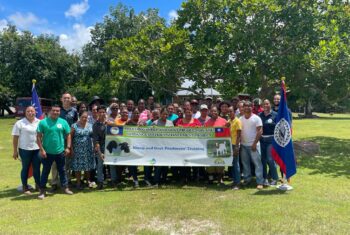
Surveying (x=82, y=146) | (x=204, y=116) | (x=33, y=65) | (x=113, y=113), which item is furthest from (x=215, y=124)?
(x=33, y=65)

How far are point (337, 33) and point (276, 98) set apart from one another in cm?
510

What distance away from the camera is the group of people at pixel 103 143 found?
8.09 metres

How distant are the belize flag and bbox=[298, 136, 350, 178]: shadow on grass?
2552 mm

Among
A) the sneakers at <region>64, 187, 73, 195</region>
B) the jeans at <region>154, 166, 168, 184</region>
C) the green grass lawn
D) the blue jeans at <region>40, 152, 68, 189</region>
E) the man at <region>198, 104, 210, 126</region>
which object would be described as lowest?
the green grass lawn

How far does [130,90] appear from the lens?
3978cm

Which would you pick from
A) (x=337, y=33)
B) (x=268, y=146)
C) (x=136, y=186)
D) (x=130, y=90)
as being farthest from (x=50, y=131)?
(x=130, y=90)

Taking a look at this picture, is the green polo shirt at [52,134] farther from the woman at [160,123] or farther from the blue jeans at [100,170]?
the woman at [160,123]

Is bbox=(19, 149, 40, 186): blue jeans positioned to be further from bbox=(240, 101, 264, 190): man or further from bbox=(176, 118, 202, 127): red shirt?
bbox=(240, 101, 264, 190): man

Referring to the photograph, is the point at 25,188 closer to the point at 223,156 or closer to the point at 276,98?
the point at 223,156

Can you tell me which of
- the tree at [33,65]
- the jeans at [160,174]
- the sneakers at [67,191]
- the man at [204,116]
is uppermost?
the tree at [33,65]

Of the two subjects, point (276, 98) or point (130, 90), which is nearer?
point (276, 98)

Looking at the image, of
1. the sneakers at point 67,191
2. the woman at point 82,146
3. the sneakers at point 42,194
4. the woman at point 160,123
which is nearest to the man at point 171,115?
the woman at point 160,123

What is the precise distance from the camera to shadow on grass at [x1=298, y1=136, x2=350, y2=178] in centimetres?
1072

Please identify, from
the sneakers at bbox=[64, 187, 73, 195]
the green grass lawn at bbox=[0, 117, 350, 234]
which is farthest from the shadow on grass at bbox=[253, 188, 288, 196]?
the sneakers at bbox=[64, 187, 73, 195]
